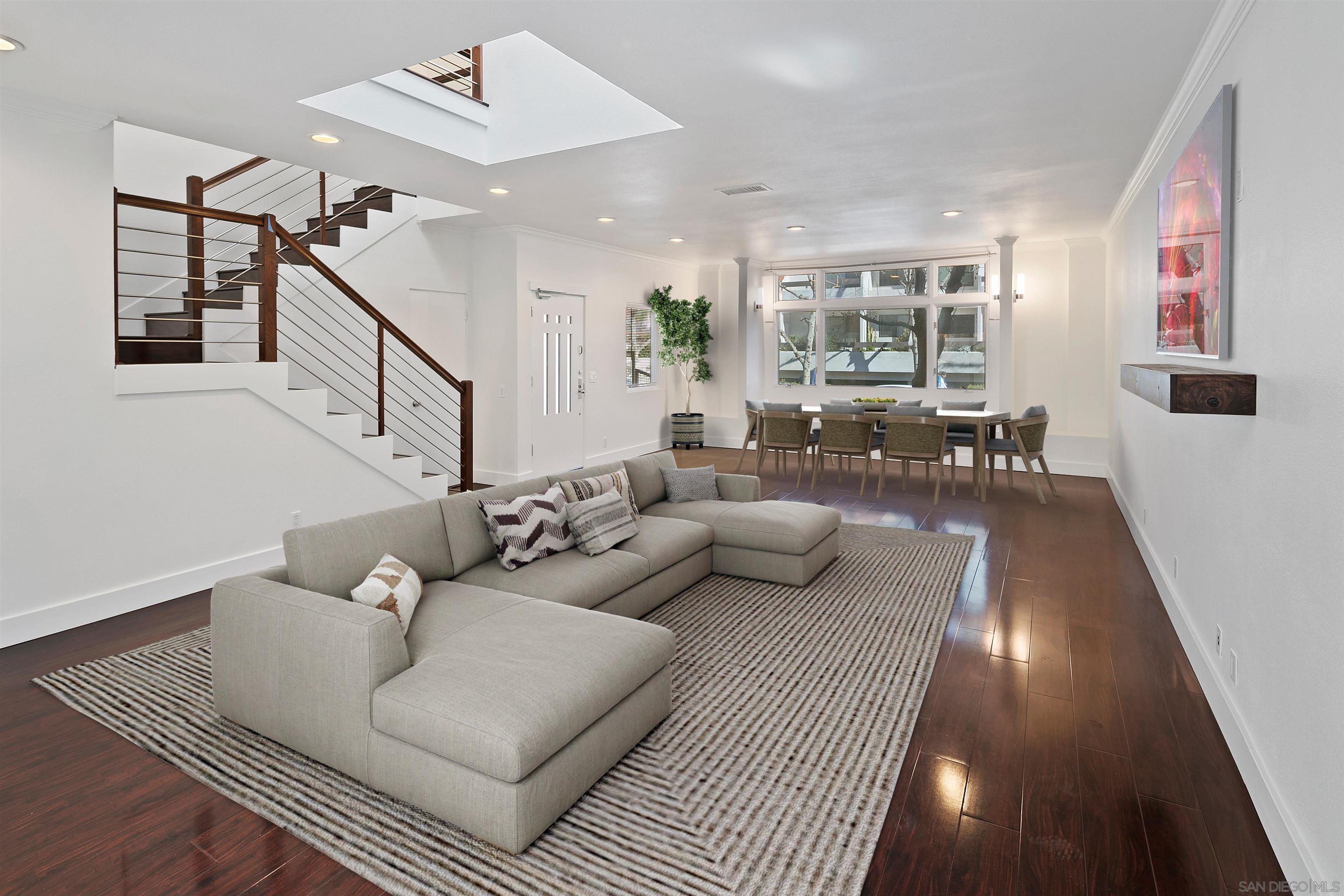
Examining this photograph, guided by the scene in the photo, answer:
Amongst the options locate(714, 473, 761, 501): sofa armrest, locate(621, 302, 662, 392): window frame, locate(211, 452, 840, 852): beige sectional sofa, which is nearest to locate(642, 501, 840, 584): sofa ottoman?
locate(714, 473, 761, 501): sofa armrest

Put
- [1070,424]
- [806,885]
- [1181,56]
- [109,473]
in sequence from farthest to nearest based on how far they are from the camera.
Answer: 1. [1070,424]
2. [109,473]
3. [1181,56]
4. [806,885]

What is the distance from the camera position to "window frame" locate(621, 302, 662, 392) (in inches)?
360

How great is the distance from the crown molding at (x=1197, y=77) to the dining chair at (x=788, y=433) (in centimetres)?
350

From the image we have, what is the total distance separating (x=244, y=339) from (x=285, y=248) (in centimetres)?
84

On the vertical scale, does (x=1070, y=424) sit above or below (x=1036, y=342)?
below

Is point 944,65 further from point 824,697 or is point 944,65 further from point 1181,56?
point 824,697

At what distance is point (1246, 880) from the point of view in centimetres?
188

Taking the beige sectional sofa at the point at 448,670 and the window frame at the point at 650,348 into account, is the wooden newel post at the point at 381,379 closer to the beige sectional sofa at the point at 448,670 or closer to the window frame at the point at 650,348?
the beige sectional sofa at the point at 448,670

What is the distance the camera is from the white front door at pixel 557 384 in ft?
25.2

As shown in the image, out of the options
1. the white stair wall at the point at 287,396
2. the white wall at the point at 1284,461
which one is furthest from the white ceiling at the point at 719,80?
Result: the white stair wall at the point at 287,396

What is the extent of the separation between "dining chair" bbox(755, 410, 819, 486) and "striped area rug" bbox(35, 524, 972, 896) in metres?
3.84

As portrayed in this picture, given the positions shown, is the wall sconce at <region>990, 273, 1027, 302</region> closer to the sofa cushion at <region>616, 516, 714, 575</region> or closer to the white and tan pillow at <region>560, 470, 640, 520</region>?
the sofa cushion at <region>616, 516, 714, 575</region>

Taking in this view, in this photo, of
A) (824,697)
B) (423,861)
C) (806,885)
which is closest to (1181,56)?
(824,697)

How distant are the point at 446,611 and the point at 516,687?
752 mm
